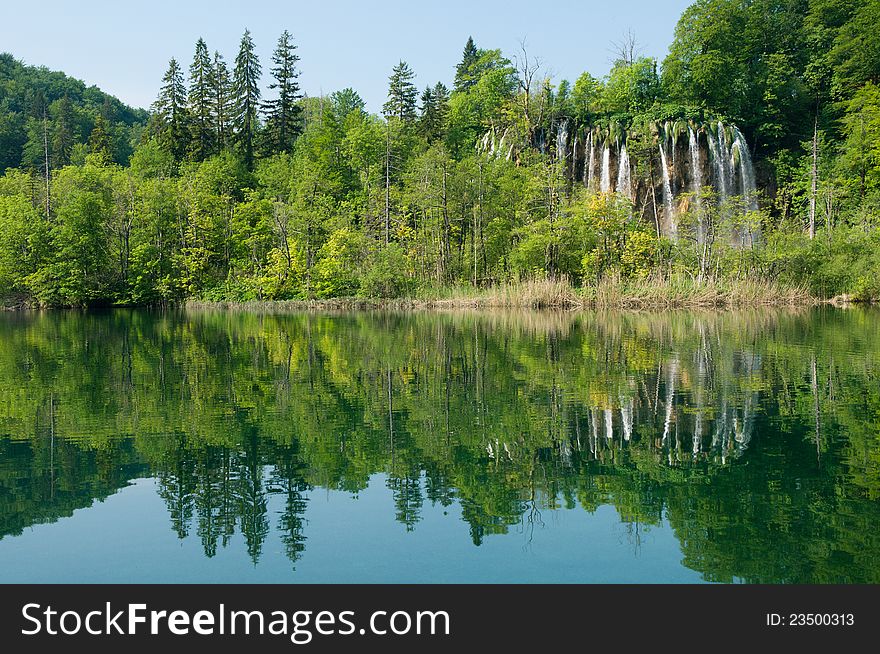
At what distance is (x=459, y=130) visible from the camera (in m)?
61.9

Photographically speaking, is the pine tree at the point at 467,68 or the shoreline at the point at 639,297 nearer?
the shoreline at the point at 639,297

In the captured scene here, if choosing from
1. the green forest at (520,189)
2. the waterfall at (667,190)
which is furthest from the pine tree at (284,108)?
the waterfall at (667,190)

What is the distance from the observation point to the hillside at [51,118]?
7850 centimetres

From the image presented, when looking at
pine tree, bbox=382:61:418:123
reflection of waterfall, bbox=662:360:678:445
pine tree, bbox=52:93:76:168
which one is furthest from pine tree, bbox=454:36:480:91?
reflection of waterfall, bbox=662:360:678:445

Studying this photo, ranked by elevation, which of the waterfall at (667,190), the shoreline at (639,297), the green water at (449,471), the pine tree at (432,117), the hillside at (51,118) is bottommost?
the green water at (449,471)

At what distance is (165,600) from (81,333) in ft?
75.0

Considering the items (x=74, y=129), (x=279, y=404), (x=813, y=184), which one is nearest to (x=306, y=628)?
(x=279, y=404)

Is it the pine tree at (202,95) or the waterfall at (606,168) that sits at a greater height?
the pine tree at (202,95)

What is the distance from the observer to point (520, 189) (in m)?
40.9

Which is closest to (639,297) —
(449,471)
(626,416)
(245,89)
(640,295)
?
(640,295)

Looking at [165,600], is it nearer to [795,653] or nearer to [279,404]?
[795,653]

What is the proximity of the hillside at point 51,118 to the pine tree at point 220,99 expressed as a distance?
13866 millimetres

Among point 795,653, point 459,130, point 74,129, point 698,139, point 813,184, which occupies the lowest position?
point 795,653

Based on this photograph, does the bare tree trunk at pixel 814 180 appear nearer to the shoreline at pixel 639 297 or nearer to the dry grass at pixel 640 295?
the shoreline at pixel 639 297
